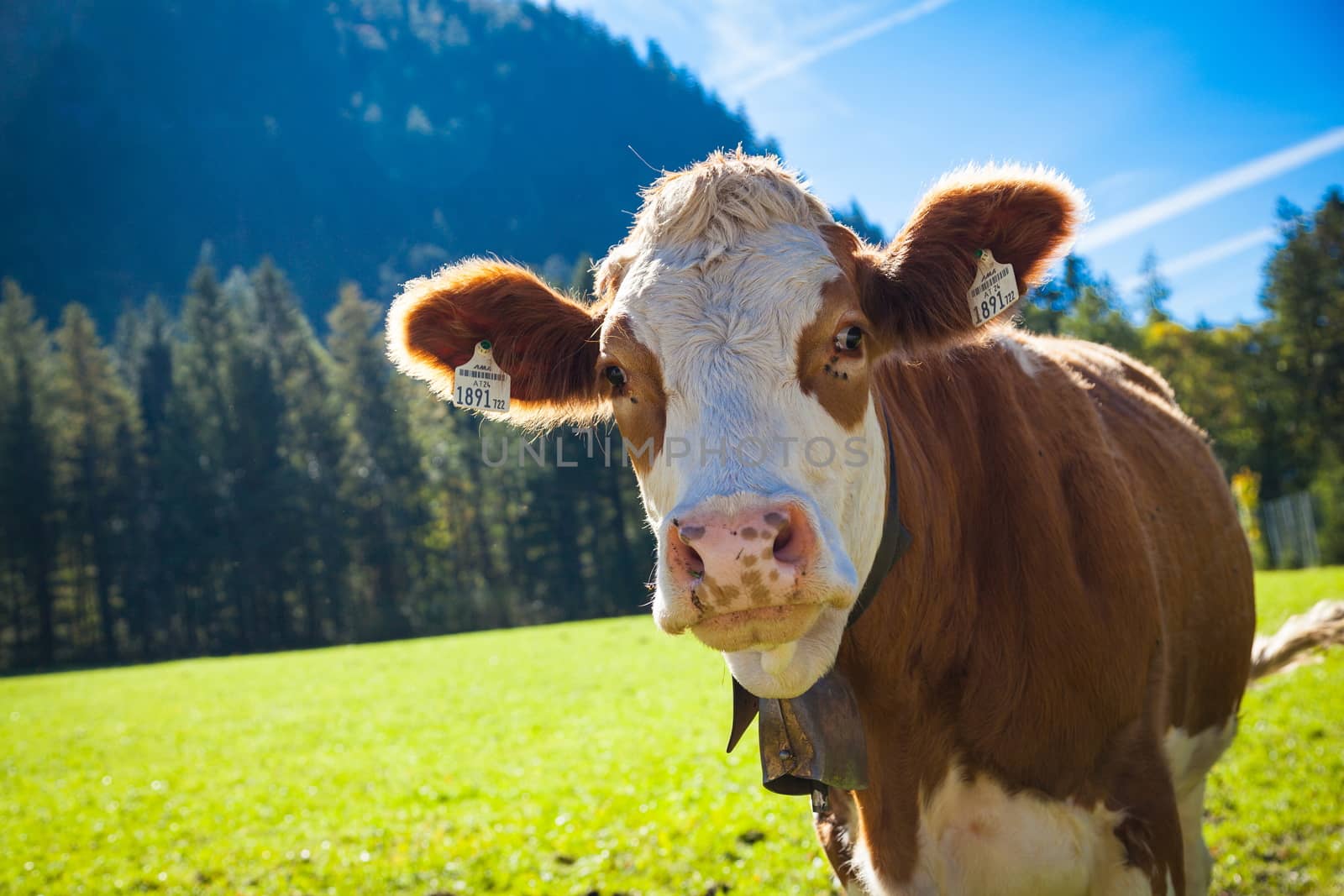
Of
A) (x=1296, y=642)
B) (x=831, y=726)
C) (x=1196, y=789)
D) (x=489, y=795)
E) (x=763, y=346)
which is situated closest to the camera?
(x=763, y=346)

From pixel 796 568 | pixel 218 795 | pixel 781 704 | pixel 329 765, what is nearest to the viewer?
pixel 796 568

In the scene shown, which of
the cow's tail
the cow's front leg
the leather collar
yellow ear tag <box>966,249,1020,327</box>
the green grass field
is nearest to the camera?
the leather collar

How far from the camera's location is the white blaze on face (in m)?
2.08

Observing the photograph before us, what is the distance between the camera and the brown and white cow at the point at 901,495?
2.23m

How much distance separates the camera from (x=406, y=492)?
49219 millimetres

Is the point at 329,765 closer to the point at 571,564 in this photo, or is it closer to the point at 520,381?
the point at 520,381

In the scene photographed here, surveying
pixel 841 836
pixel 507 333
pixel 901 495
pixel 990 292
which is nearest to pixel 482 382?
pixel 507 333

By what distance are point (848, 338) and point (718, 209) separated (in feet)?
1.95

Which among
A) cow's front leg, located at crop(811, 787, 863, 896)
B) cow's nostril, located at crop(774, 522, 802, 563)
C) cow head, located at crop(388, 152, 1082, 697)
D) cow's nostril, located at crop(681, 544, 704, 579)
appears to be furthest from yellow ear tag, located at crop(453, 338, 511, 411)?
cow's front leg, located at crop(811, 787, 863, 896)

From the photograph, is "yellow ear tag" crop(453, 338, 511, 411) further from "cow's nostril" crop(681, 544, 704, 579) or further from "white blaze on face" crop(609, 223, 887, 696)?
"cow's nostril" crop(681, 544, 704, 579)

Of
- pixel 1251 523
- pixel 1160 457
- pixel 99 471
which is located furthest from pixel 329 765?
pixel 99 471

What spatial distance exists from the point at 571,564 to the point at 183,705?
102 ft

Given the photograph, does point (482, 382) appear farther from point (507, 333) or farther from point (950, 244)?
point (950, 244)

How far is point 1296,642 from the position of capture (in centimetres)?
527
